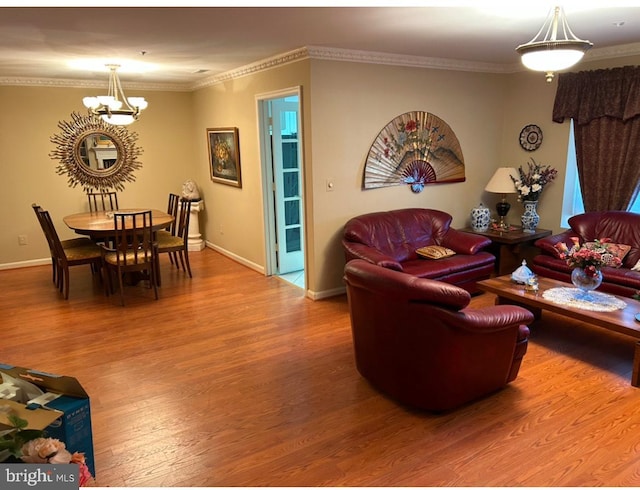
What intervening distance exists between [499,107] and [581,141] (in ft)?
3.71

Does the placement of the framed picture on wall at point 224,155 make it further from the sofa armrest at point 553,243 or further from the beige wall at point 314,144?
the sofa armrest at point 553,243

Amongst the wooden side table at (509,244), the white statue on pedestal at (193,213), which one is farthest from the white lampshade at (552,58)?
the white statue on pedestal at (193,213)

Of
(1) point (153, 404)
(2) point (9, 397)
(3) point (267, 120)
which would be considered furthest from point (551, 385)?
(3) point (267, 120)

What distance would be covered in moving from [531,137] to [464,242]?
1724 mm

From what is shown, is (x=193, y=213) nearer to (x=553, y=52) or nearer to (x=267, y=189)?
(x=267, y=189)

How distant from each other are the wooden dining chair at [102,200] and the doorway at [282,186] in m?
2.51

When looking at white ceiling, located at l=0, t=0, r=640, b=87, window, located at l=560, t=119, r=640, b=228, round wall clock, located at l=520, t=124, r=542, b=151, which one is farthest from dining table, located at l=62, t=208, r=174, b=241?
window, located at l=560, t=119, r=640, b=228

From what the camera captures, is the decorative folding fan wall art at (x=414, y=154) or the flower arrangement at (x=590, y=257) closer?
the flower arrangement at (x=590, y=257)

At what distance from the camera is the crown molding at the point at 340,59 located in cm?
437

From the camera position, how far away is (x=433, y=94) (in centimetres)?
518

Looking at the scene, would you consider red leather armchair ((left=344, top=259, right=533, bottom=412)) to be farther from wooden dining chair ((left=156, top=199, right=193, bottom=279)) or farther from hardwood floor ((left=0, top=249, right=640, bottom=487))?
wooden dining chair ((left=156, top=199, right=193, bottom=279))

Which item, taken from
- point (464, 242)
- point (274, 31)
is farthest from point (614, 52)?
point (274, 31)

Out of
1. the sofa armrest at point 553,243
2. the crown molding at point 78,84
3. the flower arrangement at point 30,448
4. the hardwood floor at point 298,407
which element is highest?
the crown molding at point 78,84

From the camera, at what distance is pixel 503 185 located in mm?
5398
